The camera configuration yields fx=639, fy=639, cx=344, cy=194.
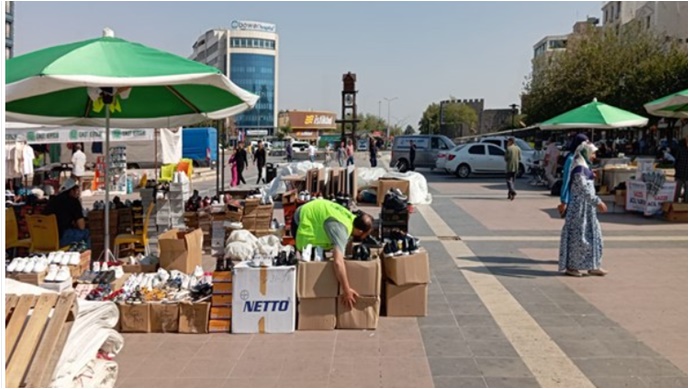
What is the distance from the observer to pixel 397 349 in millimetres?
5504

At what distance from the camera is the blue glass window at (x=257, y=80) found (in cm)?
12725

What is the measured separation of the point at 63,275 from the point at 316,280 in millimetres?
2602

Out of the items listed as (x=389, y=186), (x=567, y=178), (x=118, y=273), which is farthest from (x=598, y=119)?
(x=118, y=273)

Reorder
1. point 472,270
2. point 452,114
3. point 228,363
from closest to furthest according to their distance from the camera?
point 228,363, point 472,270, point 452,114

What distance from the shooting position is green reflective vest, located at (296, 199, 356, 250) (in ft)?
20.6

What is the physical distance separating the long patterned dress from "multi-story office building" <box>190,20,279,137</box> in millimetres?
118159

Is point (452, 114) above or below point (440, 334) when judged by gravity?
above

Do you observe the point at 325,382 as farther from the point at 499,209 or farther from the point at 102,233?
the point at 499,209

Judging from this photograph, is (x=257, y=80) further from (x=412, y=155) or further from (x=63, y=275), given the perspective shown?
(x=63, y=275)

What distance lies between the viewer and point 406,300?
6.50 m

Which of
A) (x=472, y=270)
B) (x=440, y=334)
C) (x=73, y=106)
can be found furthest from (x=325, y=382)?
(x=73, y=106)

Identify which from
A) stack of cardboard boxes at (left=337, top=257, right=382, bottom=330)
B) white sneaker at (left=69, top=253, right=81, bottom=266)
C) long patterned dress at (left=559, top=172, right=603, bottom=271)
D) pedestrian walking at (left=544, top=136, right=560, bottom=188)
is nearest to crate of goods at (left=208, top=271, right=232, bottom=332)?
stack of cardboard boxes at (left=337, top=257, right=382, bottom=330)

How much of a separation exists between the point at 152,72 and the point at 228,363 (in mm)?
2991

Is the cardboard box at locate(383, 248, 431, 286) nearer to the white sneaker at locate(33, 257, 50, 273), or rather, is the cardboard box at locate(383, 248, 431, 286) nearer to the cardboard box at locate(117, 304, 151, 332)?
the cardboard box at locate(117, 304, 151, 332)
